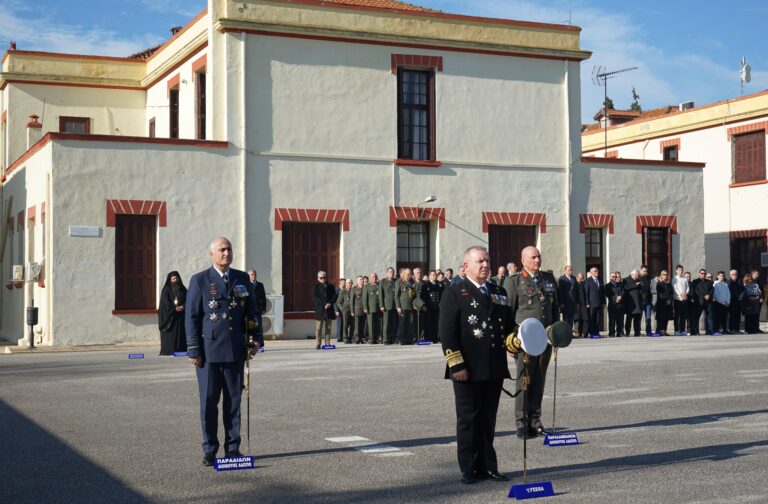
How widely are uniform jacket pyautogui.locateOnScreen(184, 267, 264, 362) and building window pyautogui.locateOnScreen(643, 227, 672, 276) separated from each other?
27.2 meters

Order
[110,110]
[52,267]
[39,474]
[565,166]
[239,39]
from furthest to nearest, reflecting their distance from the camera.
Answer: [110,110] → [565,166] → [239,39] → [52,267] → [39,474]

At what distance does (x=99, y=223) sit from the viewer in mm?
28359

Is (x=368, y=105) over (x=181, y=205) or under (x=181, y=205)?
over

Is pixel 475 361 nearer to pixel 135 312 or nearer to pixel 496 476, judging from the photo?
pixel 496 476

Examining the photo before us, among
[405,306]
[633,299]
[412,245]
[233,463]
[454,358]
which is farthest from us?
[412,245]

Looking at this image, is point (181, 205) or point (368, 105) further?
point (368, 105)

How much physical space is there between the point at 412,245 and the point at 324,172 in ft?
11.2

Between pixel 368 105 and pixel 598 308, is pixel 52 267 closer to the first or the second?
pixel 368 105

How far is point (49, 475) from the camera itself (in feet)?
30.3

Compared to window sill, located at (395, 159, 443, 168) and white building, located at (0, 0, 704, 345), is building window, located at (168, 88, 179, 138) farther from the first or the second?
window sill, located at (395, 159, 443, 168)

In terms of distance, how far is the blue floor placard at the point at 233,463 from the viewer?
9484 millimetres

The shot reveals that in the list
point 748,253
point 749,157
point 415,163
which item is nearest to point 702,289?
point 415,163

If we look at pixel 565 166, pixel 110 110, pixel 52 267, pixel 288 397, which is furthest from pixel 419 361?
pixel 110 110

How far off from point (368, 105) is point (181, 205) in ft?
19.8
